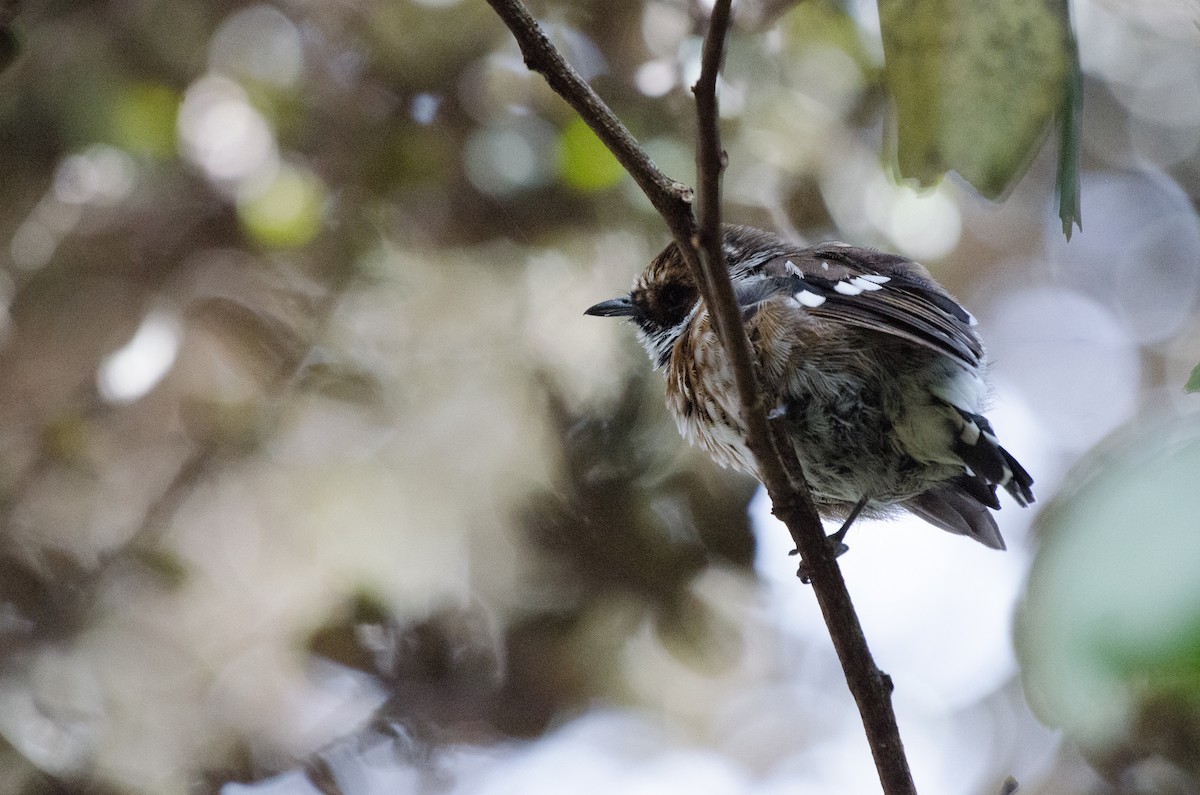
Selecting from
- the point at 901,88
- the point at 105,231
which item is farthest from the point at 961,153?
the point at 105,231

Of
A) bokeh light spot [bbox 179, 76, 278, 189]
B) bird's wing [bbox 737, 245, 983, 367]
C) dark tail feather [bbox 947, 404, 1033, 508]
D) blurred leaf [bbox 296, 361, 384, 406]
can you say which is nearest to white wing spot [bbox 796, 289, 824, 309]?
bird's wing [bbox 737, 245, 983, 367]

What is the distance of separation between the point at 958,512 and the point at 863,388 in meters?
0.66

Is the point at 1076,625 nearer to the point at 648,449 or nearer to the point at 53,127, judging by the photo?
the point at 648,449

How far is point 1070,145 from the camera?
107 centimetres

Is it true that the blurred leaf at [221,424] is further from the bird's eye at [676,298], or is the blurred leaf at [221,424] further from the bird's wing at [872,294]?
the bird's wing at [872,294]

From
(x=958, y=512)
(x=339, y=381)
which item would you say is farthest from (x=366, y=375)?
(x=958, y=512)

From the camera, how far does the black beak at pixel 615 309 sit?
361 cm

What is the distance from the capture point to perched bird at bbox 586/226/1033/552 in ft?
9.07

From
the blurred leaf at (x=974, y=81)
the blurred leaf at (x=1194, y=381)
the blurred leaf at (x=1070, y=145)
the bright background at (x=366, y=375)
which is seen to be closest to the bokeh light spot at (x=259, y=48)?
the bright background at (x=366, y=375)

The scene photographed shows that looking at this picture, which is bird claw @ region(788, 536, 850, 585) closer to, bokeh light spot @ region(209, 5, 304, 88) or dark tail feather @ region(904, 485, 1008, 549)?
dark tail feather @ region(904, 485, 1008, 549)

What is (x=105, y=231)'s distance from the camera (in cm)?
408

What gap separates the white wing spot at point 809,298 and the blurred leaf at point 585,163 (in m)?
1.36

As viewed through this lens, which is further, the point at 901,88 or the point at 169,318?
the point at 169,318

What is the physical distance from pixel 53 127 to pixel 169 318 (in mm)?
837
